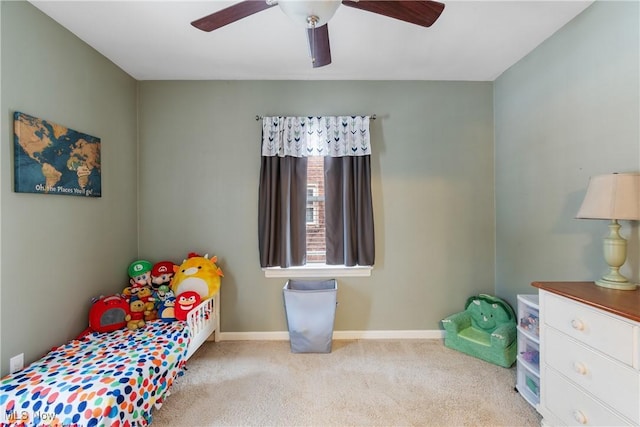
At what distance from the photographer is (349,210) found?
258 cm

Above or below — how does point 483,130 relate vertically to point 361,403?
above

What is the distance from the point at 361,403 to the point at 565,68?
8.53 feet

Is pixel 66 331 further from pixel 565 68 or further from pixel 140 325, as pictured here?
pixel 565 68

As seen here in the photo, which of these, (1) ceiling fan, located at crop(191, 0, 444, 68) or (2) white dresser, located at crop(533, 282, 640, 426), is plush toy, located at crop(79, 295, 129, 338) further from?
(2) white dresser, located at crop(533, 282, 640, 426)

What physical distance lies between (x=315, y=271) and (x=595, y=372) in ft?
6.24

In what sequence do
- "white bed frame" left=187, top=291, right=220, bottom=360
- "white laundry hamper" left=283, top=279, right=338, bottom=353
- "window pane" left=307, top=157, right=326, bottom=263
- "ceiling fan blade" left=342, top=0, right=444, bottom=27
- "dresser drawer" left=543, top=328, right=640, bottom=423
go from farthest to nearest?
"window pane" left=307, top=157, right=326, bottom=263 < "white laundry hamper" left=283, top=279, right=338, bottom=353 < "white bed frame" left=187, top=291, right=220, bottom=360 < "ceiling fan blade" left=342, top=0, right=444, bottom=27 < "dresser drawer" left=543, top=328, right=640, bottom=423

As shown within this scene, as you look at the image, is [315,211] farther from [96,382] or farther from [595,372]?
[595,372]

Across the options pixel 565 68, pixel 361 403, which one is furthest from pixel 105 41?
pixel 565 68

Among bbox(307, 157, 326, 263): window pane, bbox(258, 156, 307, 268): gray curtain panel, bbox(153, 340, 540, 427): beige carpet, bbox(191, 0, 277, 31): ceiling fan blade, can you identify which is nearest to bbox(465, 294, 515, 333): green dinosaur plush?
bbox(153, 340, 540, 427): beige carpet

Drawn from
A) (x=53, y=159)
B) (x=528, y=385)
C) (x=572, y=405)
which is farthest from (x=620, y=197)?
(x=53, y=159)

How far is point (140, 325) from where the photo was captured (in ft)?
6.64

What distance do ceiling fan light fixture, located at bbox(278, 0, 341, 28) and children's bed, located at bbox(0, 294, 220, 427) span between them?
194cm

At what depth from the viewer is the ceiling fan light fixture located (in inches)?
45.9

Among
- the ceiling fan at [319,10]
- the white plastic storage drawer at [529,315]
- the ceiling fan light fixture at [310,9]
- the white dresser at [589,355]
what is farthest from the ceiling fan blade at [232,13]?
the white plastic storage drawer at [529,315]
